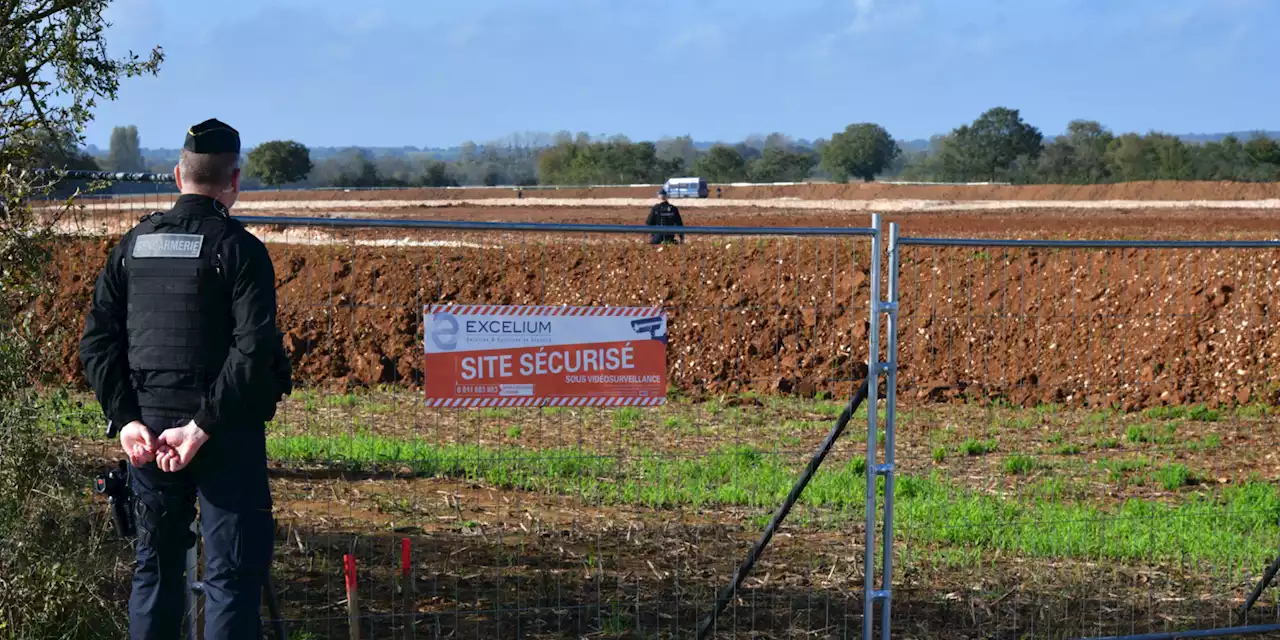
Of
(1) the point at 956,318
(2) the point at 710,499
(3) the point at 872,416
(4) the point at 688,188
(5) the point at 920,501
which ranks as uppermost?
(3) the point at 872,416

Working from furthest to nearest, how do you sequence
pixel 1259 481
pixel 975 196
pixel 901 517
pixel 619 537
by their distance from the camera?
pixel 975 196 → pixel 1259 481 → pixel 901 517 → pixel 619 537

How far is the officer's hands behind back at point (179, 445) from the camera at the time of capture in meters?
4.40

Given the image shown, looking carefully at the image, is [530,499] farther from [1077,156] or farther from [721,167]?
[721,167]

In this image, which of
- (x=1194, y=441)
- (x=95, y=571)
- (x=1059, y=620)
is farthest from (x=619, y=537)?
(x=1194, y=441)

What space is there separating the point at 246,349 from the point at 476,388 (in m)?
1.35

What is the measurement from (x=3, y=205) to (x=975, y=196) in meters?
63.2

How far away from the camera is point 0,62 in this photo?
5832 mm

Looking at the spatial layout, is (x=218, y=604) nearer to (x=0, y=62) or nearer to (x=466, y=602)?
(x=466, y=602)

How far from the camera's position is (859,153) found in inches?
4067

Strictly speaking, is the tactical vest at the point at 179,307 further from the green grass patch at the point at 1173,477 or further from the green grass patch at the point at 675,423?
the green grass patch at the point at 1173,477

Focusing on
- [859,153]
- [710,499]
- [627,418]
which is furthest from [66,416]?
[859,153]

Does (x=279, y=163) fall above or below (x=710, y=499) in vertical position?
above

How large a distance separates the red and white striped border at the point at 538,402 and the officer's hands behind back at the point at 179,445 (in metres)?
1.22

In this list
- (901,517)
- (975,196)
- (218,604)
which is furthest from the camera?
(975,196)
